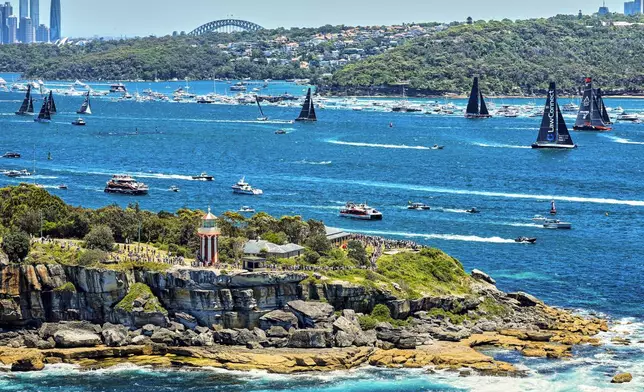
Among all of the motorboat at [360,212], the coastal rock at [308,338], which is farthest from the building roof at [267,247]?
the motorboat at [360,212]

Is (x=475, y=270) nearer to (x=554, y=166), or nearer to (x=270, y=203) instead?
(x=270, y=203)

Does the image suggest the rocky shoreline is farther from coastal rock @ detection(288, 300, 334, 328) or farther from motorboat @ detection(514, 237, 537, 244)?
motorboat @ detection(514, 237, 537, 244)

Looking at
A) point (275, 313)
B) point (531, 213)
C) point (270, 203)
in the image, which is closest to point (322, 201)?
point (270, 203)

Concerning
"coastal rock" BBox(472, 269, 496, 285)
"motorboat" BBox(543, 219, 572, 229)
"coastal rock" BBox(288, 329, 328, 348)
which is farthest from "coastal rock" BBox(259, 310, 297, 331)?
"motorboat" BBox(543, 219, 572, 229)

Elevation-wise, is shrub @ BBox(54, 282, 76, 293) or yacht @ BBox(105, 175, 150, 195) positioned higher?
yacht @ BBox(105, 175, 150, 195)

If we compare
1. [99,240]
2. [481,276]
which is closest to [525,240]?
[481,276]

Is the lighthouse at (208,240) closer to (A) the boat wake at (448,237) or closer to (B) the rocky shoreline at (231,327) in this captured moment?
(B) the rocky shoreline at (231,327)
